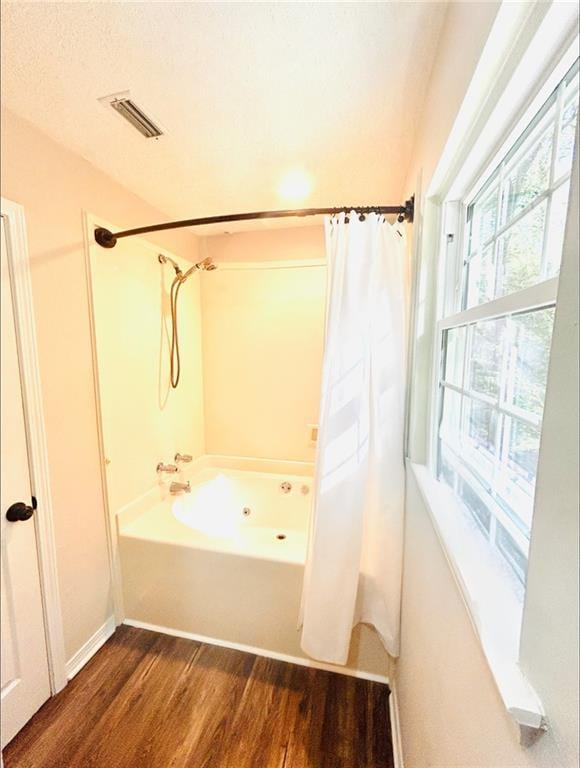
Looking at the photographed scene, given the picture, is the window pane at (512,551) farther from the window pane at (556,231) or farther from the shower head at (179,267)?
the shower head at (179,267)

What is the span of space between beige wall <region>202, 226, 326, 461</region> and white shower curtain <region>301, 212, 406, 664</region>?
1.06 metres

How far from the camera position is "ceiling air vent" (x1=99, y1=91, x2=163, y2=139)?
1.12 meters

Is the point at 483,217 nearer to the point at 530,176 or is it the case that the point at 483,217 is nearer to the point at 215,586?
the point at 530,176

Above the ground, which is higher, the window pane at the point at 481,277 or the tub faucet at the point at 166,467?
the window pane at the point at 481,277

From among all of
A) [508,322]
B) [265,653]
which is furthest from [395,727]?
[508,322]

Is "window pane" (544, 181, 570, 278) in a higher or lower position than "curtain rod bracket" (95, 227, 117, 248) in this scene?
lower

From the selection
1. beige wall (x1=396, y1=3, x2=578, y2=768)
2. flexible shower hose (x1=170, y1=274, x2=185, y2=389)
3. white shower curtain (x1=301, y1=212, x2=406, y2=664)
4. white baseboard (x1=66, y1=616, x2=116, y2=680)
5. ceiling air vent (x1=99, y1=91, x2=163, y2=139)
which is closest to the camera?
beige wall (x1=396, y1=3, x2=578, y2=768)

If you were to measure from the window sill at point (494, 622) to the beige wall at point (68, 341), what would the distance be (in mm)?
1529

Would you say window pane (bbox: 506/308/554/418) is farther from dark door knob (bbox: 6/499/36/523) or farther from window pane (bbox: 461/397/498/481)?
dark door knob (bbox: 6/499/36/523)

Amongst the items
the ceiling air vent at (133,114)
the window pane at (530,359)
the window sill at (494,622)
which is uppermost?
the ceiling air vent at (133,114)

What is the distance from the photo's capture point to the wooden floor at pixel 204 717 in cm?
116

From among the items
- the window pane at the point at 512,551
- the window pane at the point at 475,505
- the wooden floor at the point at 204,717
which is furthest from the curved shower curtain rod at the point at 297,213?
the wooden floor at the point at 204,717

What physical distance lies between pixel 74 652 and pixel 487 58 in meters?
2.53

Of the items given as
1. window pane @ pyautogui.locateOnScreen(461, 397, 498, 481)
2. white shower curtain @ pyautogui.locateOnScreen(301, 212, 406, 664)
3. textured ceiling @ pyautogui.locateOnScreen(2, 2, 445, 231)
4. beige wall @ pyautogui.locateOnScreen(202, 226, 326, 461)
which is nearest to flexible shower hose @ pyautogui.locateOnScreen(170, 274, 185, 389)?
beige wall @ pyautogui.locateOnScreen(202, 226, 326, 461)
